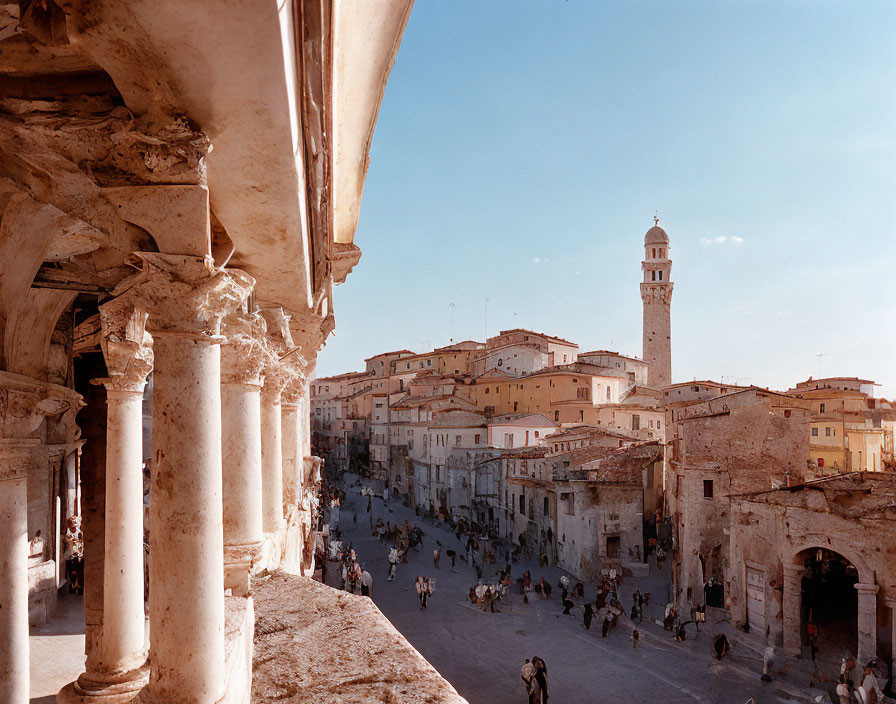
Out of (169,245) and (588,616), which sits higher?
(169,245)

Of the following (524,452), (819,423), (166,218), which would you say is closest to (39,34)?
(166,218)

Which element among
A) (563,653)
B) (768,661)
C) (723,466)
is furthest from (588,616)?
(723,466)

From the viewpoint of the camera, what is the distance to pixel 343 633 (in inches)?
203

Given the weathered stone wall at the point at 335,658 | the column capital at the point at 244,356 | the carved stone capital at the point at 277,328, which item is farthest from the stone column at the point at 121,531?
the carved stone capital at the point at 277,328

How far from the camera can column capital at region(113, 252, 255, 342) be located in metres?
3.23

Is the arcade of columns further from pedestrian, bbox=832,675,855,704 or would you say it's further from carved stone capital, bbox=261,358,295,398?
pedestrian, bbox=832,675,855,704

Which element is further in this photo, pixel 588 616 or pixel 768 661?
pixel 588 616

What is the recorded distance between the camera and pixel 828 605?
68.3 ft

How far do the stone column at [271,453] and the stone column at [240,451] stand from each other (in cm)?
→ 213

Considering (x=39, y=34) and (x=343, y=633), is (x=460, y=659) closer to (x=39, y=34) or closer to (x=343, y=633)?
(x=343, y=633)

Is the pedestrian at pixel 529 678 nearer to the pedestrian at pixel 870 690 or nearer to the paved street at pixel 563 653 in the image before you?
the paved street at pixel 563 653

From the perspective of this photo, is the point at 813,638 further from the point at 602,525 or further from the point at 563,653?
the point at 602,525

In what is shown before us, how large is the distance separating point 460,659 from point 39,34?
62.2 feet

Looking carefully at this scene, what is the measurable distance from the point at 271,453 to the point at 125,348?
381 centimetres
